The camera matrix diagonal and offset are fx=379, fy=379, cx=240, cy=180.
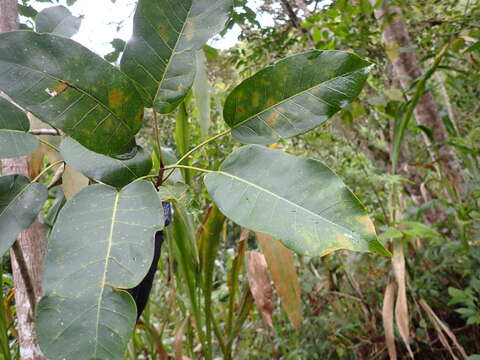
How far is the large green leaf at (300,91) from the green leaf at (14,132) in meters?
0.25

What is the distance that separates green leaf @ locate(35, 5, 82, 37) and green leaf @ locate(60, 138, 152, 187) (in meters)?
0.33

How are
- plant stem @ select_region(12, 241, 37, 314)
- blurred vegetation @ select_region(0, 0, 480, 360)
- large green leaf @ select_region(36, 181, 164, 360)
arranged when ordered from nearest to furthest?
1. large green leaf @ select_region(36, 181, 164, 360)
2. plant stem @ select_region(12, 241, 37, 314)
3. blurred vegetation @ select_region(0, 0, 480, 360)

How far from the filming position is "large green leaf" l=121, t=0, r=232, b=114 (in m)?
0.40

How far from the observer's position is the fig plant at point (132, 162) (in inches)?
11.9

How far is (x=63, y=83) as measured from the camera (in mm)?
360

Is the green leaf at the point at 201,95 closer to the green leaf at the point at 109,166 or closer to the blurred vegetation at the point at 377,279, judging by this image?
the blurred vegetation at the point at 377,279

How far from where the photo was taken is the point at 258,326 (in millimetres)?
1782

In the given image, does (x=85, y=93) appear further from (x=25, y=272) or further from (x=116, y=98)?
(x=25, y=272)

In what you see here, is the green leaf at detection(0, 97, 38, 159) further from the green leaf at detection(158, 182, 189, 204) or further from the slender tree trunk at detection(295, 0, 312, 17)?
the slender tree trunk at detection(295, 0, 312, 17)

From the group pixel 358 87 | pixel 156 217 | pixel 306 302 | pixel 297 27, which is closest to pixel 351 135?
pixel 297 27

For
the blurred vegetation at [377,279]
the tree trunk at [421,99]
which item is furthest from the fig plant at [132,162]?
the tree trunk at [421,99]

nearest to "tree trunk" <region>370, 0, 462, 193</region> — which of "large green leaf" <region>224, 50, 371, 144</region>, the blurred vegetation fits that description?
the blurred vegetation

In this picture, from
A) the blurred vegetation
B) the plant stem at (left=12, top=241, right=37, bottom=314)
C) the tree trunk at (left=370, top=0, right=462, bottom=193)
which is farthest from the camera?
the tree trunk at (left=370, top=0, right=462, bottom=193)

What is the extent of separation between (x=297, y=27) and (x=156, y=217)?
6.72 ft
